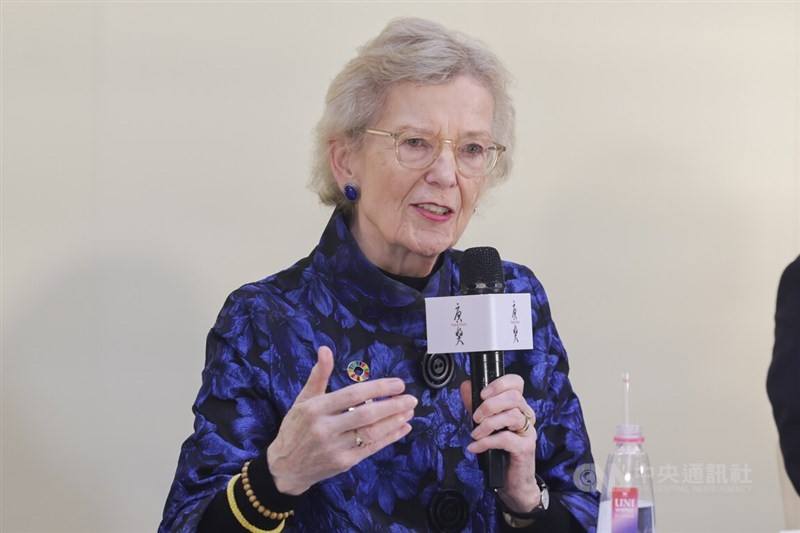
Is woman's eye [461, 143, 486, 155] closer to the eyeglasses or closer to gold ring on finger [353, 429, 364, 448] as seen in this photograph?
the eyeglasses

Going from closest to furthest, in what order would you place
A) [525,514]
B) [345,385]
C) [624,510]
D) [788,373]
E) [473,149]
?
[788,373]
[624,510]
[525,514]
[345,385]
[473,149]

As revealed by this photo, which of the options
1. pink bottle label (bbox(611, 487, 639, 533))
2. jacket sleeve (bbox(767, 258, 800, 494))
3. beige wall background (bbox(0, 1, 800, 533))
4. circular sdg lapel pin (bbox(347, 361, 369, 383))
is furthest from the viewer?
beige wall background (bbox(0, 1, 800, 533))

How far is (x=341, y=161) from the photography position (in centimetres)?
227

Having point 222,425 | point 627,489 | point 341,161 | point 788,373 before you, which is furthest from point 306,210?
point 788,373

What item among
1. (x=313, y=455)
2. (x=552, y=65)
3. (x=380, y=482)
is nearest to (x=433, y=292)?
(x=380, y=482)

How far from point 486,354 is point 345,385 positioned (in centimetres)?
40

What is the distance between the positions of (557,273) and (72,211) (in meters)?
1.36

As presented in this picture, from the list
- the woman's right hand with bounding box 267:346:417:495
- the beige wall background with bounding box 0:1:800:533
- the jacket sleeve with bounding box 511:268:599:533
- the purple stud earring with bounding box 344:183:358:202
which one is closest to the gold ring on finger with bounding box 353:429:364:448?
the woman's right hand with bounding box 267:346:417:495

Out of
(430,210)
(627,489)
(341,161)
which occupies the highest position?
(341,161)

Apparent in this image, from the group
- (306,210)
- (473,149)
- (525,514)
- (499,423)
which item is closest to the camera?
(499,423)

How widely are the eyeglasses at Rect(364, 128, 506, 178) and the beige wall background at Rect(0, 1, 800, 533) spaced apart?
80 cm

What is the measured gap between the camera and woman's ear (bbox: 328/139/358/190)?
2.24 m

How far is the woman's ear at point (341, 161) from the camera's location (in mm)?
2240

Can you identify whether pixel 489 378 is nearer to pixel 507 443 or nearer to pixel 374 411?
pixel 507 443
